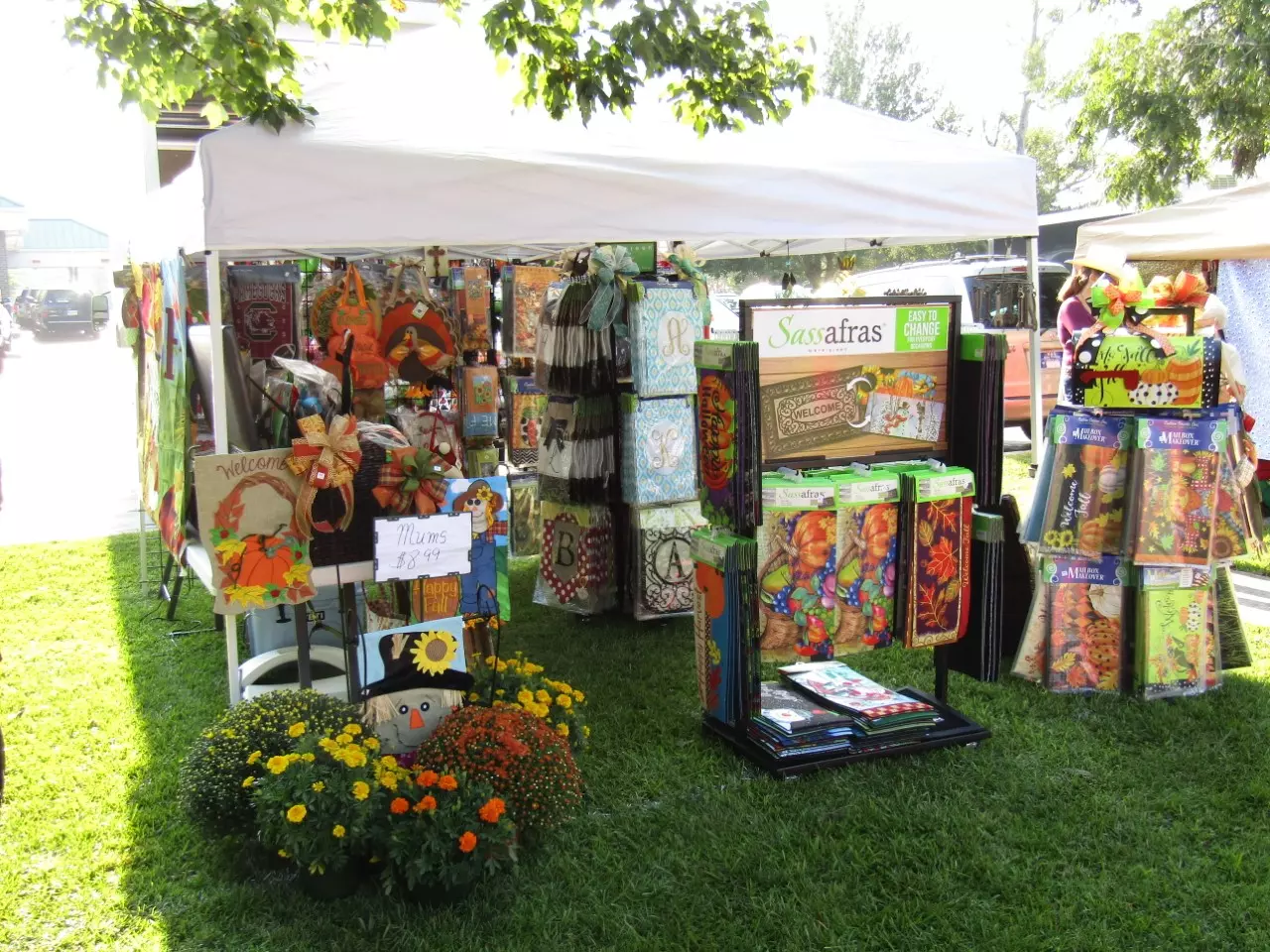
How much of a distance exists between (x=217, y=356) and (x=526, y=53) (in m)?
1.88

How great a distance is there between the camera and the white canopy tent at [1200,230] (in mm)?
5062

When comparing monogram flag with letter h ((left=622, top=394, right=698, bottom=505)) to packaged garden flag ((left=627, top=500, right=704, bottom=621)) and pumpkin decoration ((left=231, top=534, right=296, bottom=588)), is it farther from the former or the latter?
pumpkin decoration ((left=231, top=534, right=296, bottom=588))

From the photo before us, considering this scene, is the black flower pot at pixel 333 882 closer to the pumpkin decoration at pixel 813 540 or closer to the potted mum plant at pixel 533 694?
the potted mum plant at pixel 533 694

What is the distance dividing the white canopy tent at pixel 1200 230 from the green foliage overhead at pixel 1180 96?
21.9 ft

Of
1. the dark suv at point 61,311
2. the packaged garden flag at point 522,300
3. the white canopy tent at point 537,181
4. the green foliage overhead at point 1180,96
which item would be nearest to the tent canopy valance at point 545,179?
the white canopy tent at point 537,181

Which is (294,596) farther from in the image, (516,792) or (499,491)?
(516,792)

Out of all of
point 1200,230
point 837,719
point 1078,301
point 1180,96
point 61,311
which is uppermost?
point 1180,96

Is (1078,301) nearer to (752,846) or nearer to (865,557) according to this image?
(865,557)

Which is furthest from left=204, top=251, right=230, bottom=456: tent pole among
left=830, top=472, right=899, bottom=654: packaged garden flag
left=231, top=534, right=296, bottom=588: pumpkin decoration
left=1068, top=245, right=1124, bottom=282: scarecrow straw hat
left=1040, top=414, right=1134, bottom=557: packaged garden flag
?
left=1068, top=245, right=1124, bottom=282: scarecrow straw hat

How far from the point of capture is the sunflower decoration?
3.22 meters

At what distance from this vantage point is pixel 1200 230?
17.3 ft

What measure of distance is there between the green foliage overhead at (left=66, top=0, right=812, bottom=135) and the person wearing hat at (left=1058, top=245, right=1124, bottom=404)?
4.66 feet

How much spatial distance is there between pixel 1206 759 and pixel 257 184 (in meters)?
3.58

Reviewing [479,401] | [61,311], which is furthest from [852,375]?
[61,311]
